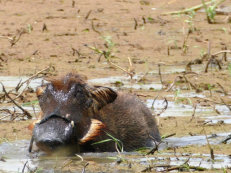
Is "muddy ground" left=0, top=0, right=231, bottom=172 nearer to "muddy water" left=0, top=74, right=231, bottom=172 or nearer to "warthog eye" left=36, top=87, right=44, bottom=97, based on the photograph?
"muddy water" left=0, top=74, right=231, bottom=172

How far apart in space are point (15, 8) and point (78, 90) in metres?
9.53

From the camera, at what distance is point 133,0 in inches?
683

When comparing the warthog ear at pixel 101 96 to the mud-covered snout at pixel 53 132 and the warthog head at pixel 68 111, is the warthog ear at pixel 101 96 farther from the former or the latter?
the mud-covered snout at pixel 53 132

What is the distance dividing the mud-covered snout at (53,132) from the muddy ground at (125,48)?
85 cm

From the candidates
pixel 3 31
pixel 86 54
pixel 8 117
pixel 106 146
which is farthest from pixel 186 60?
pixel 106 146

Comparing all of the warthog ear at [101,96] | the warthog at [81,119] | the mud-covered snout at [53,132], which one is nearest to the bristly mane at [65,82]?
the warthog at [81,119]

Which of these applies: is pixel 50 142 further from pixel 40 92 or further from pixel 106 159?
pixel 40 92

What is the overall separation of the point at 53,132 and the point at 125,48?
7.14 metres

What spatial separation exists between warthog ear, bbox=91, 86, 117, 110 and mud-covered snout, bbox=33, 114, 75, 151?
1.87ft

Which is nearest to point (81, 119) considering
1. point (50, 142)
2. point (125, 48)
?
point (50, 142)

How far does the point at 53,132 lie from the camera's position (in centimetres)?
585

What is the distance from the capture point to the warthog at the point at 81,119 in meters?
5.92

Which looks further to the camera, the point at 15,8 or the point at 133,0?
the point at 133,0

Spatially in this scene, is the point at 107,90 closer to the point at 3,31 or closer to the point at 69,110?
the point at 69,110
